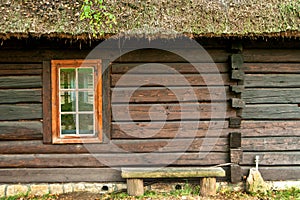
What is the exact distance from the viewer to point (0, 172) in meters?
5.32

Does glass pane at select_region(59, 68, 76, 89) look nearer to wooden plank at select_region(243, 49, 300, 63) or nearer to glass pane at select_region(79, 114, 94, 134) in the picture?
glass pane at select_region(79, 114, 94, 134)

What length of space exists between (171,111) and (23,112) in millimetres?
2214

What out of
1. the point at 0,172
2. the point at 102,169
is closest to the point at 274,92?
the point at 102,169

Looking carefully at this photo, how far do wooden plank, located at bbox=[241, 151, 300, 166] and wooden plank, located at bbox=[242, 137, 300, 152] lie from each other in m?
0.07

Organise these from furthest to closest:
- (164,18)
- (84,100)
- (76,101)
Answer: (84,100)
(76,101)
(164,18)

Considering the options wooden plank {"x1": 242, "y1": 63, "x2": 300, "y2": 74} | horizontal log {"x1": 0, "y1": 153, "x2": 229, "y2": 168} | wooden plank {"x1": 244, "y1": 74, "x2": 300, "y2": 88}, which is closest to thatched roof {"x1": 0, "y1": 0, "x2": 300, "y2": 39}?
wooden plank {"x1": 242, "y1": 63, "x2": 300, "y2": 74}

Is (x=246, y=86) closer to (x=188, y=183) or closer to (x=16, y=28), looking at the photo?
(x=188, y=183)

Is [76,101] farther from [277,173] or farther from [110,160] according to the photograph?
[277,173]

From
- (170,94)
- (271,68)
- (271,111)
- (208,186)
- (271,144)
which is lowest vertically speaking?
(208,186)

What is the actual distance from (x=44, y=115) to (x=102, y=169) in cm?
119

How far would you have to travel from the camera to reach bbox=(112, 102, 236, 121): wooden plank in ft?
17.7

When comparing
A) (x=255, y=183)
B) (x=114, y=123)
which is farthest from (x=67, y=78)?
(x=255, y=183)

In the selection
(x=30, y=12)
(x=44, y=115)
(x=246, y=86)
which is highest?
(x=30, y=12)

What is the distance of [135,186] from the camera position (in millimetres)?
5223
